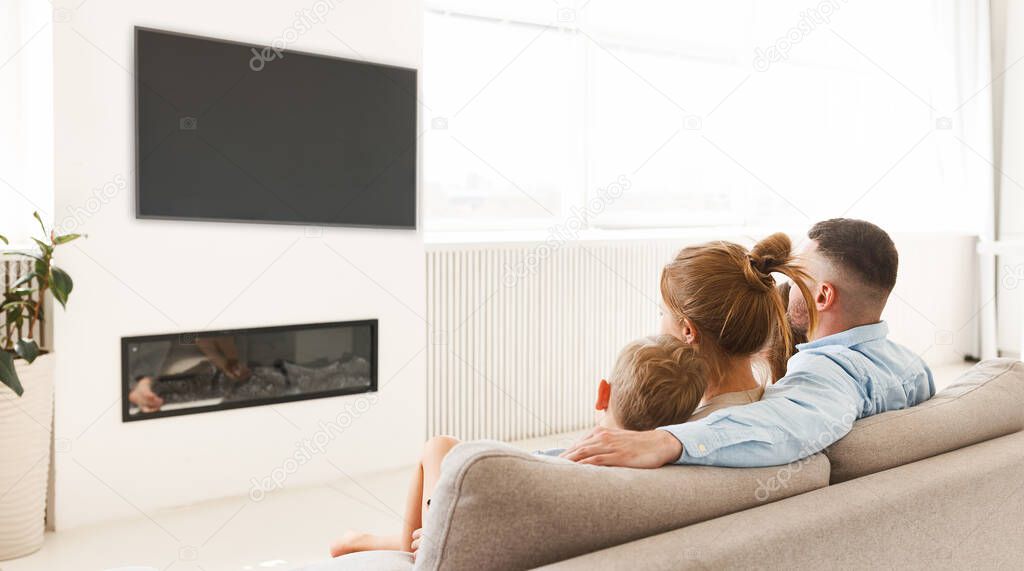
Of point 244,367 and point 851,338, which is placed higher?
point 851,338

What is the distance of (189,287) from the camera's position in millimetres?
3307

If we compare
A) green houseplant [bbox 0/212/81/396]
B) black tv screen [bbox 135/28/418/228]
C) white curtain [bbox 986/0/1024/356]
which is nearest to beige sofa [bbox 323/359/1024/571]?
green houseplant [bbox 0/212/81/396]

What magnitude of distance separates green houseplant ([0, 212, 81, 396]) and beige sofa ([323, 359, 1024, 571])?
6.18ft

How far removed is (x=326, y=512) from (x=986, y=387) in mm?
2393

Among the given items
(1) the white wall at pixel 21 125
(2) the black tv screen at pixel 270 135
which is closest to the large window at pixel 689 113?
(2) the black tv screen at pixel 270 135

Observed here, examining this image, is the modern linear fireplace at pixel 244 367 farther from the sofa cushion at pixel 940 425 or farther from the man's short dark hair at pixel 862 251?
the sofa cushion at pixel 940 425

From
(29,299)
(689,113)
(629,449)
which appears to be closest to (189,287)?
(29,299)

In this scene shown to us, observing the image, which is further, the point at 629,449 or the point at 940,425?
the point at 940,425

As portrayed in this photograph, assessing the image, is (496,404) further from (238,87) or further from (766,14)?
(766,14)

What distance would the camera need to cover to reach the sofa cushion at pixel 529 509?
108 cm

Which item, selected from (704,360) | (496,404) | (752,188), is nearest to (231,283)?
(496,404)

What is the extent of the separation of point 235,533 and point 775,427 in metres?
2.31

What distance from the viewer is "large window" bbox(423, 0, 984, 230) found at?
4473 millimetres

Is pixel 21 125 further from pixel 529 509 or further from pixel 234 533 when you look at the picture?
pixel 529 509
